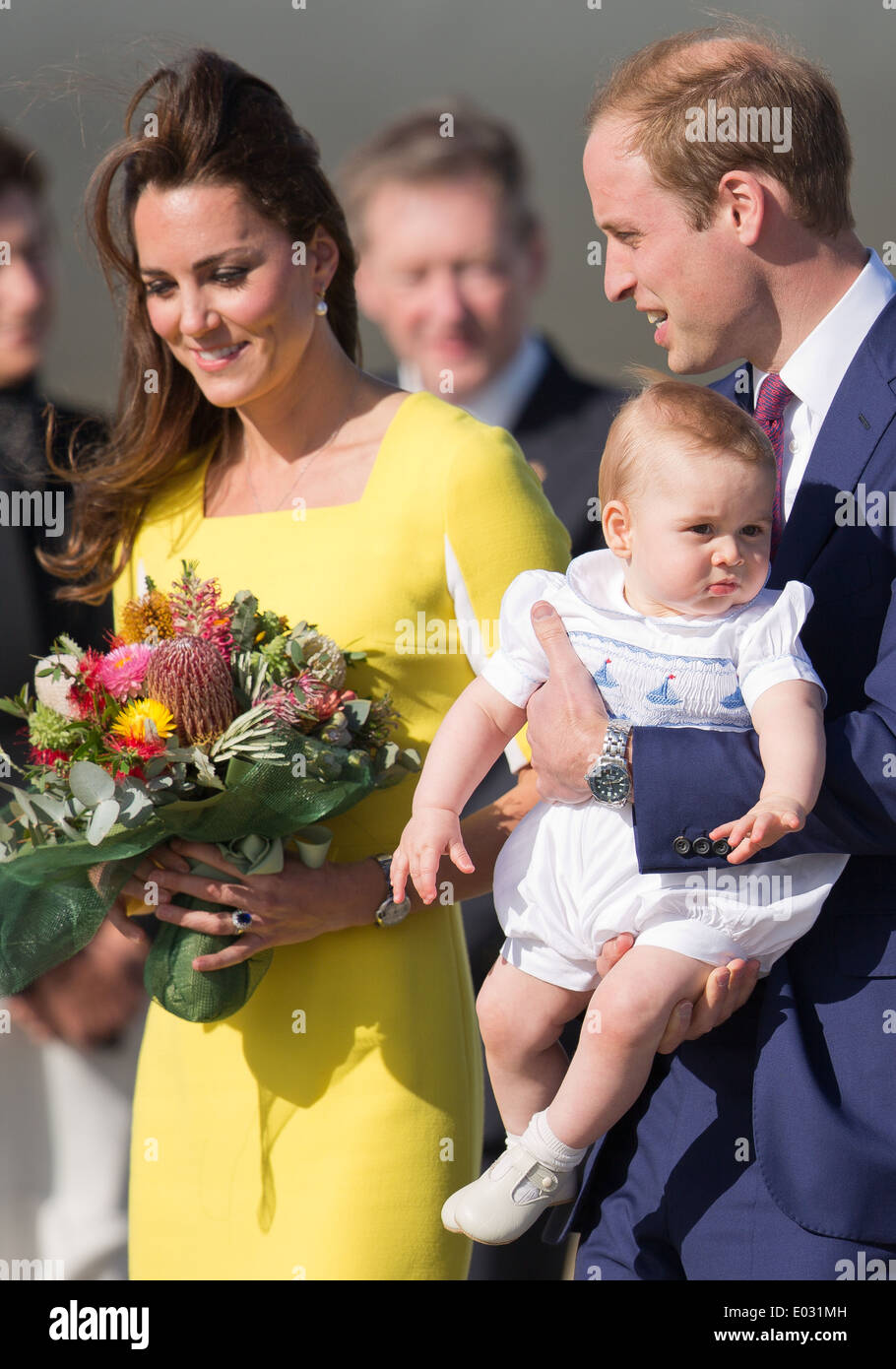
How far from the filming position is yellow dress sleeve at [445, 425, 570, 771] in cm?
261

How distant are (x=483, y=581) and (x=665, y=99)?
2.65ft

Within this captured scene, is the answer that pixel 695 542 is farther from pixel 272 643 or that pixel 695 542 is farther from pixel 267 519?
pixel 267 519

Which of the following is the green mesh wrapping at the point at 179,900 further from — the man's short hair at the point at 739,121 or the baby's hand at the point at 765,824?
the man's short hair at the point at 739,121

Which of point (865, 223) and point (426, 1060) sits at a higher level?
point (865, 223)

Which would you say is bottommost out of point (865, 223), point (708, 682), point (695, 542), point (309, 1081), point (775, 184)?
point (309, 1081)

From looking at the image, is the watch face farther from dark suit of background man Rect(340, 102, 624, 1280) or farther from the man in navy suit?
dark suit of background man Rect(340, 102, 624, 1280)

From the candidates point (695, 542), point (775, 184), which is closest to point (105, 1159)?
point (695, 542)

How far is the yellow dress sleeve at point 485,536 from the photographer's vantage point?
2609mm

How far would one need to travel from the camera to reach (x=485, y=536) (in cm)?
261

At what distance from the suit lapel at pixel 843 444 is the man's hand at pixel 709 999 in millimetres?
560

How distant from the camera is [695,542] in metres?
2.14

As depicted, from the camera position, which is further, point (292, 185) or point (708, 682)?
→ point (292, 185)

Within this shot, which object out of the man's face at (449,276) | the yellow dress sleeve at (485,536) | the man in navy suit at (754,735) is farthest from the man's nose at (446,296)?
the man in navy suit at (754,735)

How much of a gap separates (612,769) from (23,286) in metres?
2.11
